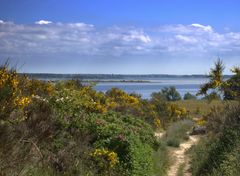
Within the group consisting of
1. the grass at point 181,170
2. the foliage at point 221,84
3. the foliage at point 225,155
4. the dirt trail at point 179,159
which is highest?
the foliage at point 221,84

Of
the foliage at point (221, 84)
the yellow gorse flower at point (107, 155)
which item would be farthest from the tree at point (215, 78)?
the yellow gorse flower at point (107, 155)

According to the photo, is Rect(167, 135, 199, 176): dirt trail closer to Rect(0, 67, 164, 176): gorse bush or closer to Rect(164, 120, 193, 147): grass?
Rect(164, 120, 193, 147): grass

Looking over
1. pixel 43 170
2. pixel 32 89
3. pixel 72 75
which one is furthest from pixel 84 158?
pixel 72 75

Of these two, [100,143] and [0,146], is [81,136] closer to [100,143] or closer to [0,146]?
[100,143]

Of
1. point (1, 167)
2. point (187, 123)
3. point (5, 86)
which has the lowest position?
point (187, 123)

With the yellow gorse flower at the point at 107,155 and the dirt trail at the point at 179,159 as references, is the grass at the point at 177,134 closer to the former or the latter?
the dirt trail at the point at 179,159

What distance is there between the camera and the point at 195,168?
15391 millimetres

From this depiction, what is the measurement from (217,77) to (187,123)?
860cm

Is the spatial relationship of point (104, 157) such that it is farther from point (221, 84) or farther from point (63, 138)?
point (221, 84)

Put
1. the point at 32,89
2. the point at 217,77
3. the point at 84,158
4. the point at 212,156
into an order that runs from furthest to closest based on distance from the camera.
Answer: the point at 217,77
the point at 32,89
the point at 212,156
the point at 84,158

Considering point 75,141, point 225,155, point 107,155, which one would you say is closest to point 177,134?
point 225,155

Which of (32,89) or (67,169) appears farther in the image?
(32,89)

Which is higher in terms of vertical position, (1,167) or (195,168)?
(1,167)

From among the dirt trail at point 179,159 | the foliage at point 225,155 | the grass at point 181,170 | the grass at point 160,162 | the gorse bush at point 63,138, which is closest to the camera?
the gorse bush at point 63,138
